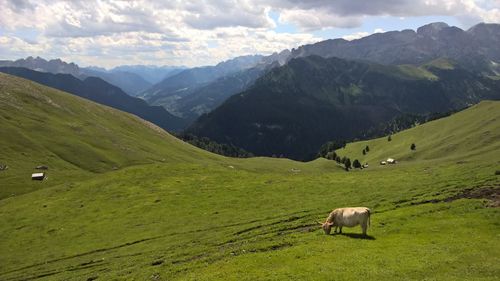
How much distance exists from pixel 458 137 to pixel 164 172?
448 ft

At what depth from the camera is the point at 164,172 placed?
345ft

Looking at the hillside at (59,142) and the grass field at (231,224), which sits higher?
the hillside at (59,142)

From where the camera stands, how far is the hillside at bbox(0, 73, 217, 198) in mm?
119250

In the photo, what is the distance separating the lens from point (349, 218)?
137 ft

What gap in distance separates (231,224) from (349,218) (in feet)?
69.8

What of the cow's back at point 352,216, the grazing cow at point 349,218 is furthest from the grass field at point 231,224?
the cow's back at point 352,216

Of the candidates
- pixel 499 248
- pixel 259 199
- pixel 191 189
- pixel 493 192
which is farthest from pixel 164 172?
pixel 499 248

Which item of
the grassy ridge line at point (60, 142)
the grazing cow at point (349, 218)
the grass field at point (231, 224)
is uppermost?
the grassy ridge line at point (60, 142)

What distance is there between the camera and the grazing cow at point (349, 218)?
41.0m

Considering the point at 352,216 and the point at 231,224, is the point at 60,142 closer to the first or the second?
the point at 231,224

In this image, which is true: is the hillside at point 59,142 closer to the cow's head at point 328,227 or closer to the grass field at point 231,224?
the grass field at point 231,224

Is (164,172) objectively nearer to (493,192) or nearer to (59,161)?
(59,161)

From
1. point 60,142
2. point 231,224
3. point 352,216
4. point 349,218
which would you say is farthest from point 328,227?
point 60,142

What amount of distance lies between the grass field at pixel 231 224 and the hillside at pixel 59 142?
2.66 feet
